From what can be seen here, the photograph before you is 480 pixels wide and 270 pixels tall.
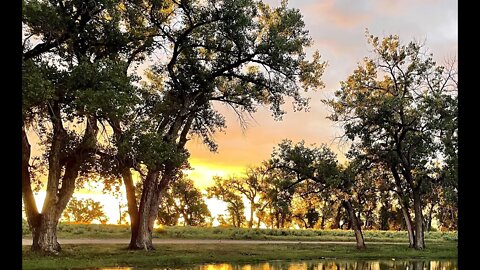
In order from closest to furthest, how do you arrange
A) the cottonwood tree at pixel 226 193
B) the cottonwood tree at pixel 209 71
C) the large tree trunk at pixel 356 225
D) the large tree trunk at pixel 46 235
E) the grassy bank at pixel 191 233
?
the large tree trunk at pixel 46 235, the cottonwood tree at pixel 209 71, the large tree trunk at pixel 356 225, the grassy bank at pixel 191 233, the cottonwood tree at pixel 226 193

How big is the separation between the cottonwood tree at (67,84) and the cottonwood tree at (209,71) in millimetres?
2097

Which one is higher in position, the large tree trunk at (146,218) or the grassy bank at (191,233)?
the large tree trunk at (146,218)

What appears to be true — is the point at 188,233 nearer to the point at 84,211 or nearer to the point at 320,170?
the point at 320,170

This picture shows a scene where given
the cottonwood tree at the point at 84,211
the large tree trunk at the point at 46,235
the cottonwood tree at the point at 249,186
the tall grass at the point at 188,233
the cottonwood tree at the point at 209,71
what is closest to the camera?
the large tree trunk at the point at 46,235

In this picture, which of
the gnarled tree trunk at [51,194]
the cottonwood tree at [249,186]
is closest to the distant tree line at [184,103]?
the gnarled tree trunk at [51,194]

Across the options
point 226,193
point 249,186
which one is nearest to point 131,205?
point 249,186

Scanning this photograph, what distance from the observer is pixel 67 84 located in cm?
→ 1788

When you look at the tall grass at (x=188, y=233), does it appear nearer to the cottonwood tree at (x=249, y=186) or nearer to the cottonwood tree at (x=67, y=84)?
the cottonwood tree at (x=67, y=84)

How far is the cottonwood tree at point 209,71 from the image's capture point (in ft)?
76.7

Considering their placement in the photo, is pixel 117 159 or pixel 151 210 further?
pixel 151 210
